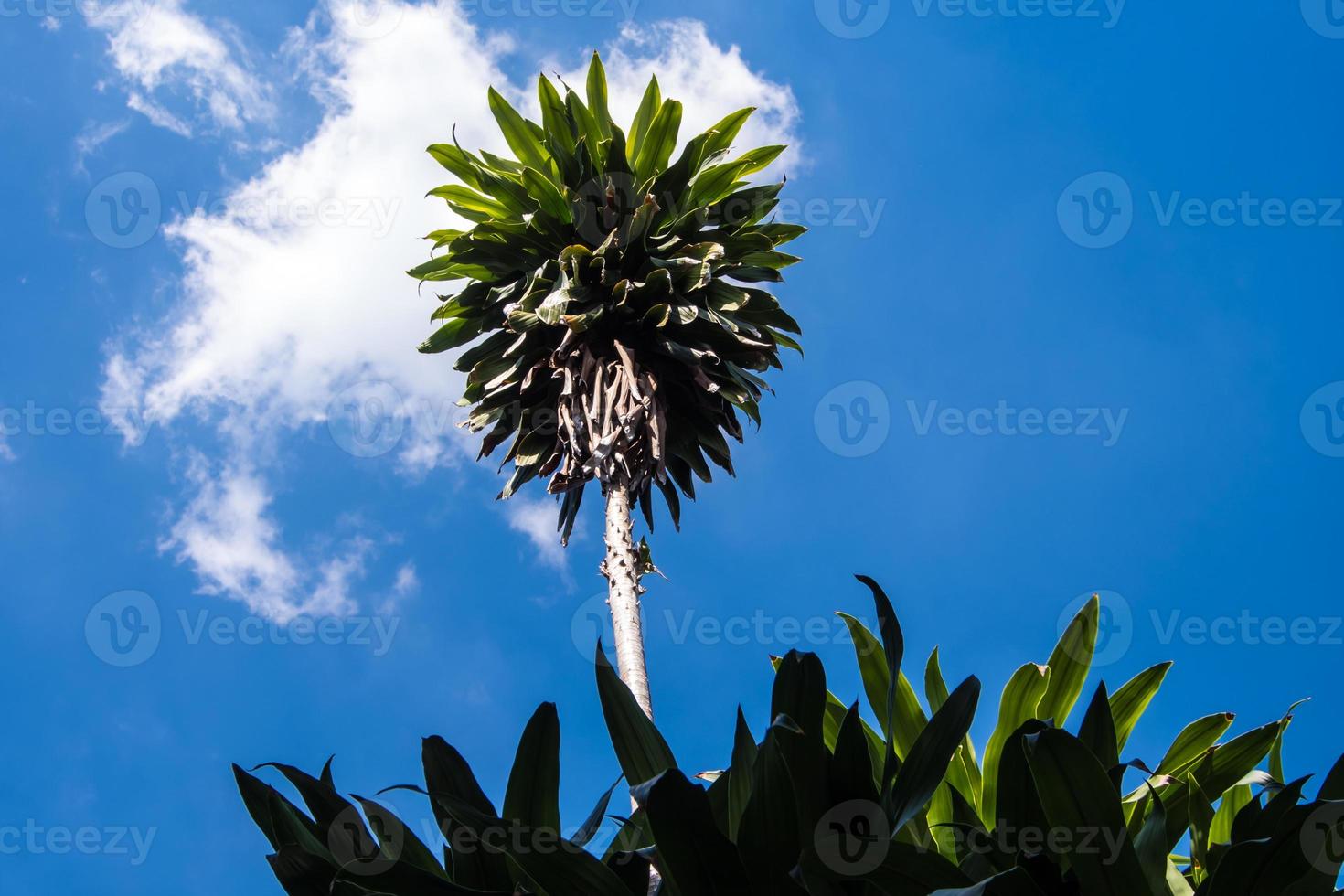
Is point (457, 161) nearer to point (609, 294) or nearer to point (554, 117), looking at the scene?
point (554, 117)

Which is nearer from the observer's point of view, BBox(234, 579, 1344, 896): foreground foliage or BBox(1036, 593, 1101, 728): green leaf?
BBox(234, 579, 1344, 896): foreground foliage

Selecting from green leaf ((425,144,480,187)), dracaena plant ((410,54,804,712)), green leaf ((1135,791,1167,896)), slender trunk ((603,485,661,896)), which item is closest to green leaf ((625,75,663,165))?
dracaena plant ((410,54,804,712))

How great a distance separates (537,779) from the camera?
6.80ft

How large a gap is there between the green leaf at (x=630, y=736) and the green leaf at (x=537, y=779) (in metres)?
0.14

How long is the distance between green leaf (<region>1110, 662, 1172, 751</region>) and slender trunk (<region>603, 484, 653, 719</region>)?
155 cm

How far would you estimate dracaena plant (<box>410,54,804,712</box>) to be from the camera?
5.05m

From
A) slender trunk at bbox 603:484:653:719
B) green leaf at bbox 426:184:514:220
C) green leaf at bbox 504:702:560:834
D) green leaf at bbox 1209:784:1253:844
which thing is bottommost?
green leaf at bbox 1209:784:1253:844

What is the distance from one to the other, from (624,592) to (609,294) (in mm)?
1738

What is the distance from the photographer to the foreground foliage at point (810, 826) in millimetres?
1652

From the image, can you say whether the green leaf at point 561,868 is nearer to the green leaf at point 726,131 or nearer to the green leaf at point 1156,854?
the green leaf at point 1156,854

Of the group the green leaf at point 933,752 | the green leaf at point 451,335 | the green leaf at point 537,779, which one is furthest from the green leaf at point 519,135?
the green leaf at point 933,752

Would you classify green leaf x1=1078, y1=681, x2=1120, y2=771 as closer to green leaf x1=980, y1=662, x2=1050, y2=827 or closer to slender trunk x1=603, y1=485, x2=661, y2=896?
green leaf x1=980, y1=662, x2=1050, y2=827

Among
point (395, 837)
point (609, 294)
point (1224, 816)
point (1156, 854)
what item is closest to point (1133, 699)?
point (1224, 816)

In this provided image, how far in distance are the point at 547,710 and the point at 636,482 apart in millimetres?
2913
